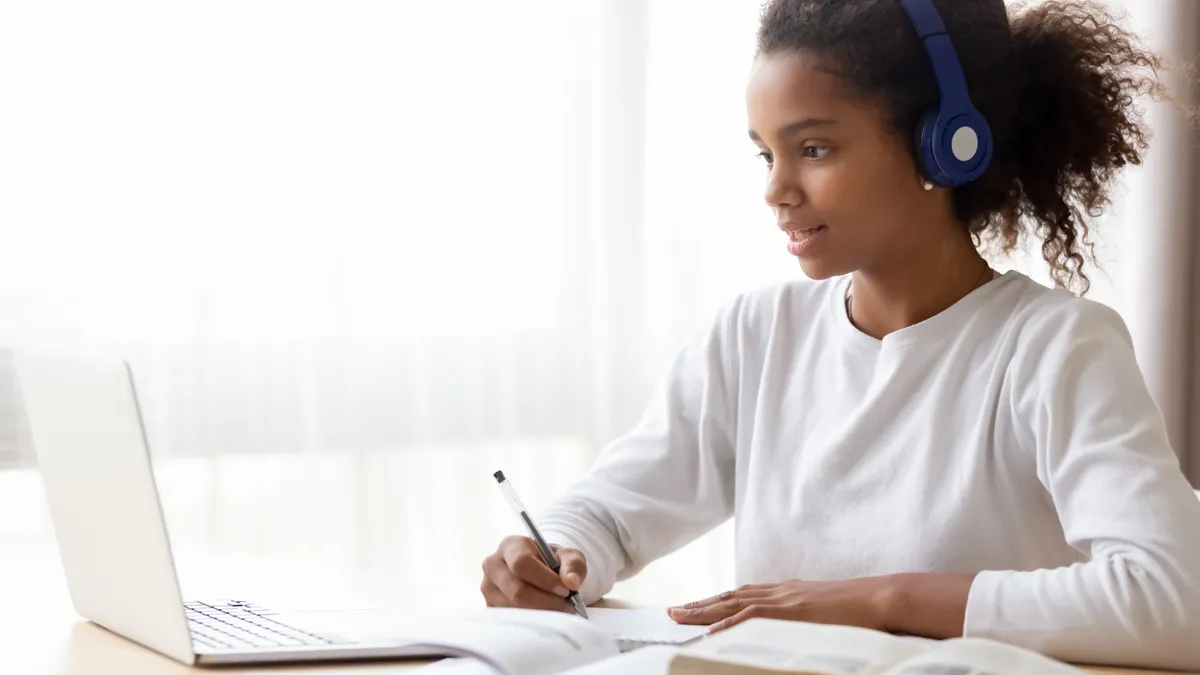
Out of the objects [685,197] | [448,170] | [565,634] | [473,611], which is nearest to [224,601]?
[473,611]

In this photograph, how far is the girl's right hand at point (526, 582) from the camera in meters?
1.05

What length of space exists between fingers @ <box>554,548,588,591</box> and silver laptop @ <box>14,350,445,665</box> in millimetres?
153

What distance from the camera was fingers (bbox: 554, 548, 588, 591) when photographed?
105cm

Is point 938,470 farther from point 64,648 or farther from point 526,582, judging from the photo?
point 64,648

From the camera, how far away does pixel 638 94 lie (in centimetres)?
262

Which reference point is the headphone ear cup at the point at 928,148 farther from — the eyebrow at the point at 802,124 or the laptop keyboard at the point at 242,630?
the laptop keyboard at the point at 242,630

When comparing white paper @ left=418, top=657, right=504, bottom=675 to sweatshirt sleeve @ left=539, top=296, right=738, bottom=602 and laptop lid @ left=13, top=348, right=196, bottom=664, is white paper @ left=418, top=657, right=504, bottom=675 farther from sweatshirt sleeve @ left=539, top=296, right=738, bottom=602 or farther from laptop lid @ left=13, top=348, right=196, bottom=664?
sweatshirt sleeve @ left=539, top=296, right=738, bottom=602

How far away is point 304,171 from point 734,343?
132cm

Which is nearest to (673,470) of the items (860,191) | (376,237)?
(860,191)

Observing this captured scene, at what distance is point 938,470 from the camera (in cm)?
113

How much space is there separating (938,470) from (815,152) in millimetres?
312

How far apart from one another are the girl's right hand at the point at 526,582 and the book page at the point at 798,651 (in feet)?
1.18

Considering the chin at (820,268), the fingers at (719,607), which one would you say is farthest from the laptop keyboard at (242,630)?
the chin at (820,268)

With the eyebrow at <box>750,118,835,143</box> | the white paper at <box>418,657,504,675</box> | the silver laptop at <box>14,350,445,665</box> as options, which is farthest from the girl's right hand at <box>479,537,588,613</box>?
the eyebrow at <box>750,118,835,143</box>
